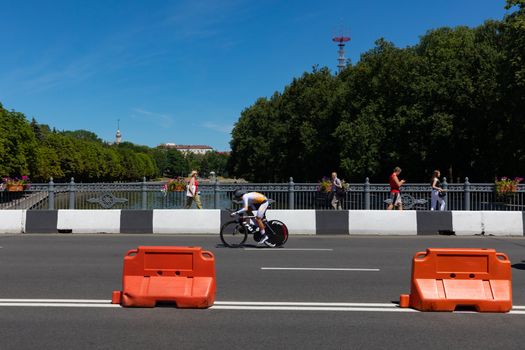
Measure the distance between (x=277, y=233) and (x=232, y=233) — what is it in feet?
3.49

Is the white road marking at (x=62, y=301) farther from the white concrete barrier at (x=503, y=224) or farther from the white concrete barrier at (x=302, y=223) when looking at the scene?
the white concrete barrier at (x=503, y=224)

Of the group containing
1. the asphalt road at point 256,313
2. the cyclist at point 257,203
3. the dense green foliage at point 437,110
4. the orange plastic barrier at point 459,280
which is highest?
the dense green foliage at point 437,110

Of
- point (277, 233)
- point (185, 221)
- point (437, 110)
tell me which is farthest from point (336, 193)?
point (437, 110)

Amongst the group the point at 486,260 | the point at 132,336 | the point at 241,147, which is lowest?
the point at 132,336

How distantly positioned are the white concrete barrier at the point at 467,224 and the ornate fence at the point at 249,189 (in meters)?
4.13

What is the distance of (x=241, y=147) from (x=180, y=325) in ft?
226

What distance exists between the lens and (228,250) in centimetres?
1147

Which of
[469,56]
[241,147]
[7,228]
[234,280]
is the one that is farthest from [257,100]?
[234,280]

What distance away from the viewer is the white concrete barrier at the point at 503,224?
48.6 feet

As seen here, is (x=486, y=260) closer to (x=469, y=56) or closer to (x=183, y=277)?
(x=183, y=277)

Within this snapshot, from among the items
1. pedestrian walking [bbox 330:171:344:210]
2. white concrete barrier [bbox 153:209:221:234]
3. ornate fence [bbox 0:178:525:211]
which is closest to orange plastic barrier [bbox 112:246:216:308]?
white concrete barrier [bbox 153:209:221:234]

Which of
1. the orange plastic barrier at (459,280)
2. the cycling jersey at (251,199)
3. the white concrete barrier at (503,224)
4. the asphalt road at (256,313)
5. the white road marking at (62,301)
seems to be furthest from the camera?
the white concrete barrier at (503,224)

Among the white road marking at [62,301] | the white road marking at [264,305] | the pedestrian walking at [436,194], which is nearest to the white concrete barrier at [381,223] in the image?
the pedestrian walking at [436,194]

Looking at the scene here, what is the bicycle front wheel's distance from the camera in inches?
476
